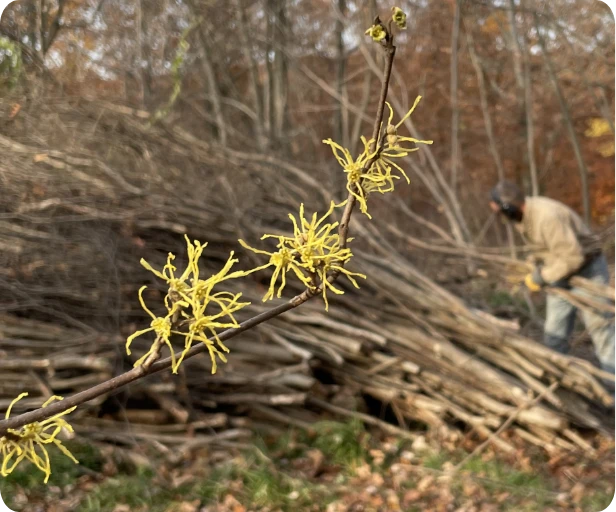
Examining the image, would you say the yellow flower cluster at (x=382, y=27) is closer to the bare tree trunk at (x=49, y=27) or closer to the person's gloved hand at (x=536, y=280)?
the bare tree trunk at (x=49, y=27)

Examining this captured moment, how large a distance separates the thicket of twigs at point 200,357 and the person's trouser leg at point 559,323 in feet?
1.80

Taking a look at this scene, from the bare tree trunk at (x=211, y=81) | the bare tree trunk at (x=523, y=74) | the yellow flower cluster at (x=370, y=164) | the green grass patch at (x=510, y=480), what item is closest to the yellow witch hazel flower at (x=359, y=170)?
the yellow flower cluster at (x=370, y=164)

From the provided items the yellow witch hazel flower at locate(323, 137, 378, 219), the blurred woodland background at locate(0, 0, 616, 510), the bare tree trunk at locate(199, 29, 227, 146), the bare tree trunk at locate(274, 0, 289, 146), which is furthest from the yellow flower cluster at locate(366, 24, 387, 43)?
the bare tree trunk at locate(274, 0, 289, 146)

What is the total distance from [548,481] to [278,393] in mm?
1660

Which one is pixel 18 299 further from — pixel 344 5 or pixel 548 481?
pixel 344 5

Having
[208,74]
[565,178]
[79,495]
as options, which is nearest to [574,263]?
[79,495]

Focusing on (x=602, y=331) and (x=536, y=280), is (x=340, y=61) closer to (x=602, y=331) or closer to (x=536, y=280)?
(x=536, y=280)

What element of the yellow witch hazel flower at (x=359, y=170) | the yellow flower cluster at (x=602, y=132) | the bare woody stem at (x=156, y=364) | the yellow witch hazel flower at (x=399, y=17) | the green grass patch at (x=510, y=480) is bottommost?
the green grass patch at (x=510, y=480)

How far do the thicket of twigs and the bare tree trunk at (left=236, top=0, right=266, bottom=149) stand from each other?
2.35 m

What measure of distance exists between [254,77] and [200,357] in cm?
461

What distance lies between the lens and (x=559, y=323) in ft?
14.4

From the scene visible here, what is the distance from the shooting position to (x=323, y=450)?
3666mm

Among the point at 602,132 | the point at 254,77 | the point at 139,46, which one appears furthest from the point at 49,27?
the point at 602,132

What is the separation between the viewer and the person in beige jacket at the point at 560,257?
4.07 meters
